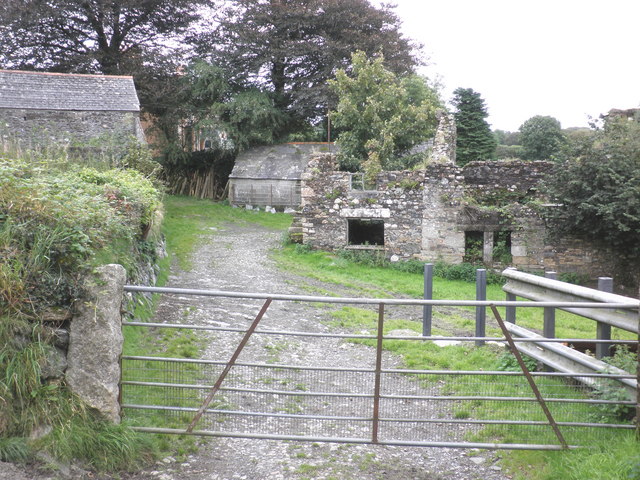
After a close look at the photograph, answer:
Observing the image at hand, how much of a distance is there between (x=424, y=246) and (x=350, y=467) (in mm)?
12773

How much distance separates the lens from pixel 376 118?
2006 centimetres

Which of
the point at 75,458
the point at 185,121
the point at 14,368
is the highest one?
the point at 185,121

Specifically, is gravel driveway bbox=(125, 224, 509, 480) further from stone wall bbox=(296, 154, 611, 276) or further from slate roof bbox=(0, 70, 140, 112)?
slate roof bbox=(0, 70, 140, 112)

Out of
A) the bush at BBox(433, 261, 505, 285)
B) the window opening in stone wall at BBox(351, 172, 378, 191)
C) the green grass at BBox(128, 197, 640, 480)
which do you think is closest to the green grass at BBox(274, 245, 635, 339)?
the green grass at BBox(128, 197, 640, 480)

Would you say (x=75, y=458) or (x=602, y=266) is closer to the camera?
(x=75, y=458)

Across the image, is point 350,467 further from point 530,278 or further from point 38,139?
point 38,139

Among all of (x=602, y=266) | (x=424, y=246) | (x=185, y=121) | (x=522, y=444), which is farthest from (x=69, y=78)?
(x=522, y=444)

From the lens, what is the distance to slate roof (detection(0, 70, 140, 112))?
19438 mm

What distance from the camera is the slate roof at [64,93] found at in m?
19.4

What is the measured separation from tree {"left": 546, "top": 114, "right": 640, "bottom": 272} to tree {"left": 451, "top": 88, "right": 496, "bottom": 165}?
58.7 ft

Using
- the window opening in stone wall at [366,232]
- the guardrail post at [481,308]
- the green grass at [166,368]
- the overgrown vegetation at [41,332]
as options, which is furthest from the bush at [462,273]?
the overgrown vegetation at [41,332]

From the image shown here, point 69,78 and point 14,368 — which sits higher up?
point 69,78

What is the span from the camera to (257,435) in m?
4.50

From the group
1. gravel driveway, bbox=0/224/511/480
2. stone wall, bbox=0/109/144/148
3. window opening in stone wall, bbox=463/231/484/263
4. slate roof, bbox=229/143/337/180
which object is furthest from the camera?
slate roof, bbox=229/143/337/180
